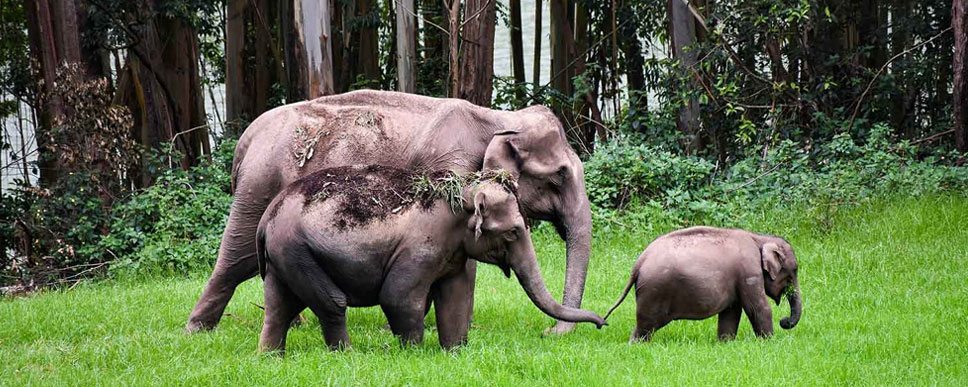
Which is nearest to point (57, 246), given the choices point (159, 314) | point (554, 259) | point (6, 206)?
point (6, 206)

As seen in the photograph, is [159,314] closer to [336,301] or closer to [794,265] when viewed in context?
[336,301]

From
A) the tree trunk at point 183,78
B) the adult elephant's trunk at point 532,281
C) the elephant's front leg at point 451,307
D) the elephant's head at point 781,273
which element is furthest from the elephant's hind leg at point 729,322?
the tree trunk at point 183,78

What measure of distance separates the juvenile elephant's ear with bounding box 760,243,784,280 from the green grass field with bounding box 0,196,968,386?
0.46 m

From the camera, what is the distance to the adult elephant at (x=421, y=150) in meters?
7.84

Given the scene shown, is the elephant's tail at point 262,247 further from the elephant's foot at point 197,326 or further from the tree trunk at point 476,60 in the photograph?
the tree trunk at point 476,60

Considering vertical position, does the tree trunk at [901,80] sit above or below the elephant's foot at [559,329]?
above

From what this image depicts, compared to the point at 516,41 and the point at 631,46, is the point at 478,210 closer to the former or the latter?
the point at 631,46

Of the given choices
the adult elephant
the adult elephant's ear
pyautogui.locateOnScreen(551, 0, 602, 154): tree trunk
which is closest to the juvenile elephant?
the adult elephant's ear

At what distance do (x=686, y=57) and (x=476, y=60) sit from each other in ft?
13.2

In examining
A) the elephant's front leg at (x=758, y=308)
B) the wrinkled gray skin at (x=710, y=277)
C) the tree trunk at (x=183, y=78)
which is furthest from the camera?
the tree trunk at (x=183, y=78)

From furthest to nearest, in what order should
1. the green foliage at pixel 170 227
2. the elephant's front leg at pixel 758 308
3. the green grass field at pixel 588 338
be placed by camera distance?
the green foliage at pixel 170 227, the elephant's front leg at pixel 758 308, the green grass field at pixel 588 338

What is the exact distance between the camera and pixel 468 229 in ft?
21.1

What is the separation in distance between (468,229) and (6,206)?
34.9 ft

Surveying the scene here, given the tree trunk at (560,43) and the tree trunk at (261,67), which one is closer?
the tree trunk at (560,43)
